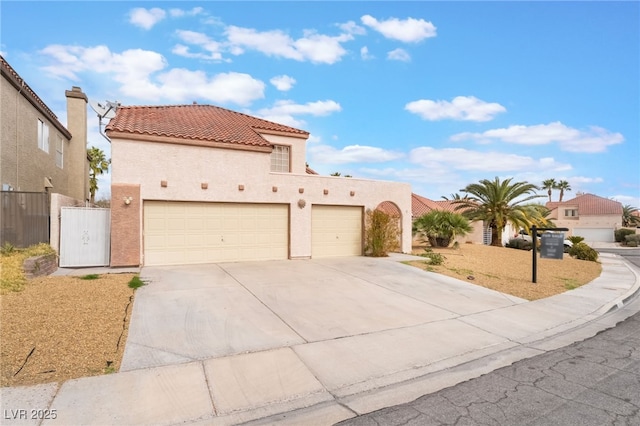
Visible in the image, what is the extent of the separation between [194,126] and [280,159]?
181 inches

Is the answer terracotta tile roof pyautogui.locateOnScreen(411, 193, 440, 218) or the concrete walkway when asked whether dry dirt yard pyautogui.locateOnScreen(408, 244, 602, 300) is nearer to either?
the concrete walkway

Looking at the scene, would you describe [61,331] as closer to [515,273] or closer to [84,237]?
[84,237]

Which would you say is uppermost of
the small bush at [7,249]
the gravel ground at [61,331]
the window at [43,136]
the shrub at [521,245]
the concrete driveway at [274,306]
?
the window at [43,136]

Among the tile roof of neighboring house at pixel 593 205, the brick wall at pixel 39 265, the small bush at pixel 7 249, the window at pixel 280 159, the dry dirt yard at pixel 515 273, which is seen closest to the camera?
the brick wall at pixel 39 265

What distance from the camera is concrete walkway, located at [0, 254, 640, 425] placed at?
4.12m

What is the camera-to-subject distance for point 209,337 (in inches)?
242

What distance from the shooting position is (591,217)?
54594mm

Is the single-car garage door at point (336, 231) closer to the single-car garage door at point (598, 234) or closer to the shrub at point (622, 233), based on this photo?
the shrub at point (622, 233)

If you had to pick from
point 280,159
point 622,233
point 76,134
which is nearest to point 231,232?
point 280,159

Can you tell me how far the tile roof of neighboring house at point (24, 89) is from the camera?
1362cm

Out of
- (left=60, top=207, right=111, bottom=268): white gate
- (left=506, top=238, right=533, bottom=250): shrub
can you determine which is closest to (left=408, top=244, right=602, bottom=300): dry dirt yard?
(left=506, top=238, right=533, bottom=250): shrub

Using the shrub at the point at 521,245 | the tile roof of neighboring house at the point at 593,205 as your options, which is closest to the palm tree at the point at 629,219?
the tile roof of neighboring house at the point at 593,205

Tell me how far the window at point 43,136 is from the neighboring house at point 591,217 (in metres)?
57.7

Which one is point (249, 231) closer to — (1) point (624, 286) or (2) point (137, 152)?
(2) point (137, 152)
